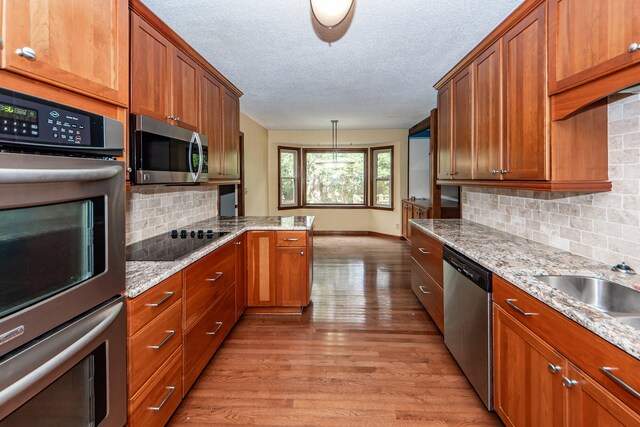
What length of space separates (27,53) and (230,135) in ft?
8.04

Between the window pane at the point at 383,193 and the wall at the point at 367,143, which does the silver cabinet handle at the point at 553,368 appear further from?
the window pane at the point at 383,193

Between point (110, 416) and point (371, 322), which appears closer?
point (110, 416)

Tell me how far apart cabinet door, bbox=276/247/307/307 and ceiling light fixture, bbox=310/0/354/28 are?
6.69 ft

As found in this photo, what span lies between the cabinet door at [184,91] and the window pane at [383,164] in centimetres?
584

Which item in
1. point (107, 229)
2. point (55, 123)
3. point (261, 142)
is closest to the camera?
point (55, 123)

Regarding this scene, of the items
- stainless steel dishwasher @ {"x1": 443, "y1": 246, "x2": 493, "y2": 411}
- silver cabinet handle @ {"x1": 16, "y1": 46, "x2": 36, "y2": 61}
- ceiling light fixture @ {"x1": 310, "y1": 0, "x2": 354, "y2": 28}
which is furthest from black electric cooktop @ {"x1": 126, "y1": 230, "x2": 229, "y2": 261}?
stainless steel dishwasher @ {"x1": 443, "y1": 246, "x2": 493, "y2": 411}

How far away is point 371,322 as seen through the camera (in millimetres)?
3193

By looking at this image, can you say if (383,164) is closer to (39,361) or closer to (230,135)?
(230,135)

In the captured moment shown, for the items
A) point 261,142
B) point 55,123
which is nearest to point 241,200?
point 261,142

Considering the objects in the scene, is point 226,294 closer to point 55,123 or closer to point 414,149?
point 55,123

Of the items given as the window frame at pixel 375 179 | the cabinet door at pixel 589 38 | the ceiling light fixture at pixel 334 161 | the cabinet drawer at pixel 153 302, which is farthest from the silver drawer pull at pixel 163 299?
the window frame at pixel 375 179

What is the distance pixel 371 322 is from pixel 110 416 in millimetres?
2322

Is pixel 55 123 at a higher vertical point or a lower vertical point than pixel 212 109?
lower

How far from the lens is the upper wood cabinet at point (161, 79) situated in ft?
6.36
